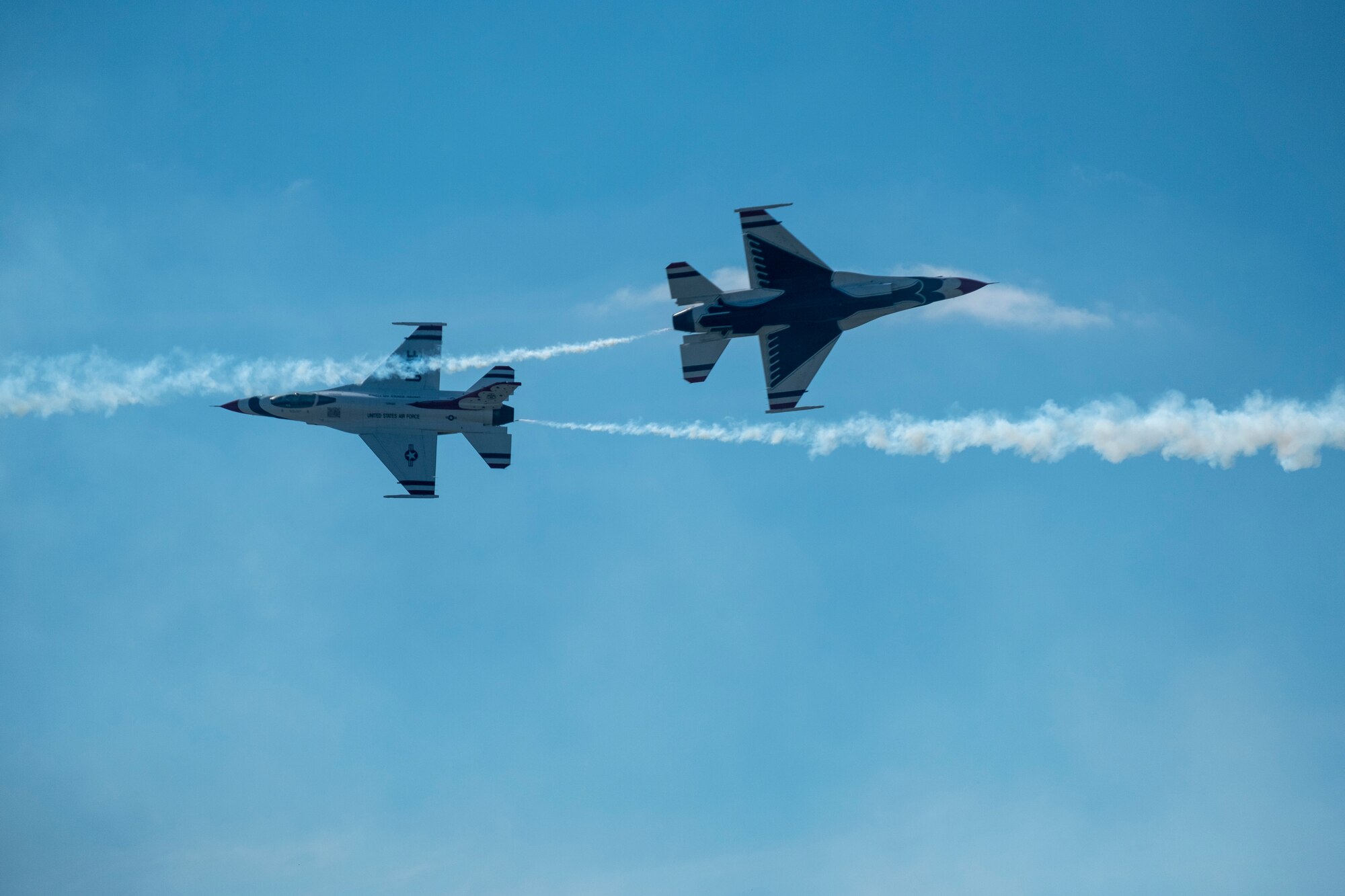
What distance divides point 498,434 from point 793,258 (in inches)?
750

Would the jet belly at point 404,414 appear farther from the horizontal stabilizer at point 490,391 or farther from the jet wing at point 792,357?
the jet wing at point 792,357

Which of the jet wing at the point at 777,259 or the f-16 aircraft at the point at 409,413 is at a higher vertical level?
the jet wing at the point at 777,259

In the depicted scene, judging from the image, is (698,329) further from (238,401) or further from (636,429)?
(238,401)

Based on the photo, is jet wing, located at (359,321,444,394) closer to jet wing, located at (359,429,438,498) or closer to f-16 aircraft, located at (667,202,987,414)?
jet wing, located at (359,429,438,498)

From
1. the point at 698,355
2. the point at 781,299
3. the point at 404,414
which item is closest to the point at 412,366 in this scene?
the point at 404,414

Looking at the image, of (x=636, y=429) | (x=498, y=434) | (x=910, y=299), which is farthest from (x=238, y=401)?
(x=910, y=299)

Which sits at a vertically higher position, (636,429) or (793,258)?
(793,258)

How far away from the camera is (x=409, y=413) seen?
334 feet

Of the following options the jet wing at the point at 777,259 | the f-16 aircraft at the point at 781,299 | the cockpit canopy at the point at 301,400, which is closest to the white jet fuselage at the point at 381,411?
the cockpit canopy at the point at 301,400

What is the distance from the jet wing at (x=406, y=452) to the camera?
10262cm

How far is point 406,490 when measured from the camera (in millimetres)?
102500

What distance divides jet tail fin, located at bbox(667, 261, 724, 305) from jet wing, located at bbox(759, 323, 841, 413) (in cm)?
401

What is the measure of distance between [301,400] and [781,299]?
2734 centimetres

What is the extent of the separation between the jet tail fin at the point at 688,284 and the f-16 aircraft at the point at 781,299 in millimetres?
36
